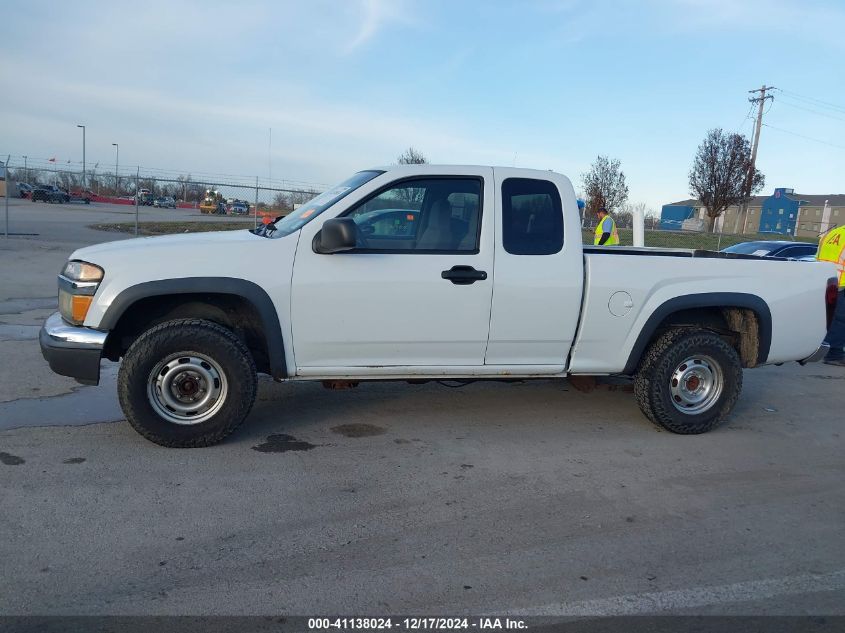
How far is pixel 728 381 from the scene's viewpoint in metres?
5.52

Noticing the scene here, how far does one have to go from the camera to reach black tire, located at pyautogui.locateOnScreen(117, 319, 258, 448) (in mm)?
4516

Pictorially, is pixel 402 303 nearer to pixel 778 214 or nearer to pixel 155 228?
pixel 155 228

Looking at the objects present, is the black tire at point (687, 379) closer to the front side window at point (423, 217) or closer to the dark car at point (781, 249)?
the front side window at point (423, 217)

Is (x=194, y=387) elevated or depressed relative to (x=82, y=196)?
depressed

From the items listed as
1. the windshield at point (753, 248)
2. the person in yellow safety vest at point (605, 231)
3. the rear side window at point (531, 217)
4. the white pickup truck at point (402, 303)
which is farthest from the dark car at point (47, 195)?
the rear side window at point (531, 217)

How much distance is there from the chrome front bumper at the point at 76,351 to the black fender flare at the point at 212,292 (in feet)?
0.34

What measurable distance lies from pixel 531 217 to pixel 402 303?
3.85 ft

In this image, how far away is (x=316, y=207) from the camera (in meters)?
4.92

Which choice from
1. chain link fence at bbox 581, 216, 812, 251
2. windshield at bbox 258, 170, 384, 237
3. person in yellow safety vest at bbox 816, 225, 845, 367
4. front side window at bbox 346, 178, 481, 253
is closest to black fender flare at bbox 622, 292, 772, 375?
front side window at bbox 346, 178, 481, 253

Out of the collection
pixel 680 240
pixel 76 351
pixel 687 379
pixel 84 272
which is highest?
pixel 680 240

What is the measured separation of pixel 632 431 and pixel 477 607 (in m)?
2.97

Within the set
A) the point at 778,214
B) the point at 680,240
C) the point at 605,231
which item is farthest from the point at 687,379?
the point at 778,214

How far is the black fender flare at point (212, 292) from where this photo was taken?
14.6ft

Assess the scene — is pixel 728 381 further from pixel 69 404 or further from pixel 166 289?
pixel 69 404
